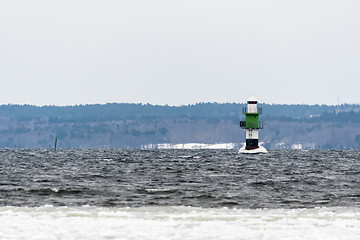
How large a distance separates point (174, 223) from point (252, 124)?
99.7m

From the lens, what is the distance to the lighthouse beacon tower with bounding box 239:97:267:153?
118188 mm

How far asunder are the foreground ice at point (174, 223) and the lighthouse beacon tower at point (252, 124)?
9429 cm

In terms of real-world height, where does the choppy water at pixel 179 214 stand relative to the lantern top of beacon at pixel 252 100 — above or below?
below

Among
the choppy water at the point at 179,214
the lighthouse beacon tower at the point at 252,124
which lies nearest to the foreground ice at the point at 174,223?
the choppy water at the point at 179,214

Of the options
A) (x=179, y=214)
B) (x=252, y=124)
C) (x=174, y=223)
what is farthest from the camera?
(x=252, y=124)

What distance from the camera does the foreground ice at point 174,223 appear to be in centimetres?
1702

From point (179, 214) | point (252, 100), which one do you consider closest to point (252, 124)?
point (252, 100)

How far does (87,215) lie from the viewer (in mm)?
21250

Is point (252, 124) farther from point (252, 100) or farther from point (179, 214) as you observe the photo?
point (179, 214)

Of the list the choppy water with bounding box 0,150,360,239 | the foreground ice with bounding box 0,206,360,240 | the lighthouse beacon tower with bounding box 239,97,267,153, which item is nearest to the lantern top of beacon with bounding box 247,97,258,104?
the lighthouse beacon tower with bounding box 239,97,267,153

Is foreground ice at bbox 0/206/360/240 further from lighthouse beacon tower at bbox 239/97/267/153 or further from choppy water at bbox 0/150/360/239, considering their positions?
lighthouse beacon tower at bbox 239/97/267/153

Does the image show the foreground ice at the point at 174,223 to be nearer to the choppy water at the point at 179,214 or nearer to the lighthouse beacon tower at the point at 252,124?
the choppy water at the point at 179,214

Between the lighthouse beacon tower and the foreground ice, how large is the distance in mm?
94293

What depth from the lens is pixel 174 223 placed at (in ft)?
63.7
